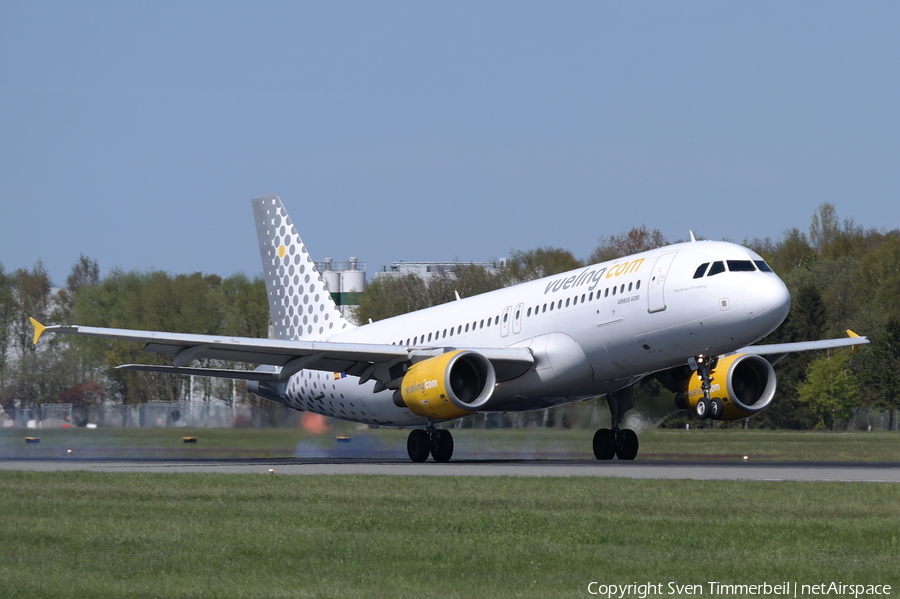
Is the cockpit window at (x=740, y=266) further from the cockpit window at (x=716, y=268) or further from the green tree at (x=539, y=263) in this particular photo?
the green tree at (x=539, y=263)

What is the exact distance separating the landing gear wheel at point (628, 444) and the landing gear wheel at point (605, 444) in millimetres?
205

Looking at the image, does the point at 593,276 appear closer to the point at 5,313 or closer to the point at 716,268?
the point at 716,268

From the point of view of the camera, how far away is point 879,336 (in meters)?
73.8

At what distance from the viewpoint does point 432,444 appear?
1185 inches

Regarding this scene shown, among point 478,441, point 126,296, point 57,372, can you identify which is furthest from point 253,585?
point 126,296

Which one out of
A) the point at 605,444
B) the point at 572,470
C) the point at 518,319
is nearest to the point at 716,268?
the point at 572,470

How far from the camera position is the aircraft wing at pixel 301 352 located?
2812cm

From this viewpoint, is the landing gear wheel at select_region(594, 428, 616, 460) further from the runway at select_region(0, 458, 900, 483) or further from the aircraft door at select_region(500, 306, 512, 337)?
the aircraft door at select_region(500, 306, 512, 337)

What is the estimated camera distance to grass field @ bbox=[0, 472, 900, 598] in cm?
1070

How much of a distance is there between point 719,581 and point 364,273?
11244 cm

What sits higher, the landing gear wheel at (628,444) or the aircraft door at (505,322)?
the aircraft door at (505,322)

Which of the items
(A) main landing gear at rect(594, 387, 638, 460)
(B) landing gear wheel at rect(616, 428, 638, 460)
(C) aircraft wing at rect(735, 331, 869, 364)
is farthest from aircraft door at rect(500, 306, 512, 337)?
(C) aircraft wing at rect(735, 331, 869, 364)

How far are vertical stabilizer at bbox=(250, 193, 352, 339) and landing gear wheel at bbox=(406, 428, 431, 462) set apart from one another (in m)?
8.13

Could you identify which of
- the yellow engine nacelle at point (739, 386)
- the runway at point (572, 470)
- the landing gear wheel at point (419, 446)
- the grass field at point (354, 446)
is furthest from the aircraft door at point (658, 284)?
the landing gear wheel at point (419, 446)
